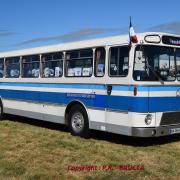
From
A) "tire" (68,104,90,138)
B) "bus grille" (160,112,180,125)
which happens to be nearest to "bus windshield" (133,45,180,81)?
"bus grille" (160,112,180,125)

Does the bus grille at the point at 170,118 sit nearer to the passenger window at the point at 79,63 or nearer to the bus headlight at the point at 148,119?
the bus headlight at the point at 148,119

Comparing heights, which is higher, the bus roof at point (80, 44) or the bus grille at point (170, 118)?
the bus roof at point (80, 44)

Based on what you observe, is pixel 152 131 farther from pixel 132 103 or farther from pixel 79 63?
pixel 79 63

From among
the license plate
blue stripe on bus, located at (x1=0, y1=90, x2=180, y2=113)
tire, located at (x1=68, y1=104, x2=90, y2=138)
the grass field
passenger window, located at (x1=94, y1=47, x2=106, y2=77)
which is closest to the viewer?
the grass field

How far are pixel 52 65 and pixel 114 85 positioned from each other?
3242 millimetres

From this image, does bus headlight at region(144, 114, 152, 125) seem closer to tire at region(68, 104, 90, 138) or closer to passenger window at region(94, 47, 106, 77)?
passenger window at region(94, 47, 106, 77)

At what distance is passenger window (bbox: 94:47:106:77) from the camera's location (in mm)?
11659

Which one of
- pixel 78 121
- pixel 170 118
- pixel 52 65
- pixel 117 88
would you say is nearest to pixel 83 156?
pixel 117 88

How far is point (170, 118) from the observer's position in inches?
441

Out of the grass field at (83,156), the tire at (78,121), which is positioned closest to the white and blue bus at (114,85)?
the tire at (78,121)

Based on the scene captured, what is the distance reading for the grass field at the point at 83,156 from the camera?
8422 millimetres

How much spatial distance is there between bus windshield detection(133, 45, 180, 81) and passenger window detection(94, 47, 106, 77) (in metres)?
1.22

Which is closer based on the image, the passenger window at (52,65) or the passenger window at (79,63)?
the passenger window at (79,63)

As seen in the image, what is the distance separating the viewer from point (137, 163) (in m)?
9.27
